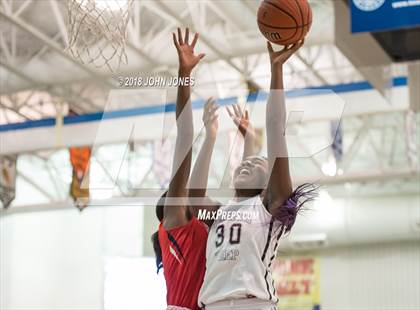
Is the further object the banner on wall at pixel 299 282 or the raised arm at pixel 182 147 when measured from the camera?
the banner on wall at pixel 299 282

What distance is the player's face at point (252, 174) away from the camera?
9.05ft

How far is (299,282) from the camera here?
10.0m

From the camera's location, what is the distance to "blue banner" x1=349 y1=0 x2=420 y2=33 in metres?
3.65

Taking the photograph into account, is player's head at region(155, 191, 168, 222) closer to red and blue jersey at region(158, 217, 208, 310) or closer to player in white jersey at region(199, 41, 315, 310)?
red and blue jersey at region(158, 217, 208, 310)

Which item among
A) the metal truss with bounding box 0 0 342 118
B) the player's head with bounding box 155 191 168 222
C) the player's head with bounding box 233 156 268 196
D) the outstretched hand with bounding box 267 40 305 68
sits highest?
the metal truss with bounding box 0 0 342 118

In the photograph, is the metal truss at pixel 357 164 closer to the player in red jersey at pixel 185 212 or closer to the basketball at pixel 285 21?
the player in red jersey at pixel 185 212

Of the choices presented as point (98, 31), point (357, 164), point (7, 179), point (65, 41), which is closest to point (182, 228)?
point (98, 31)

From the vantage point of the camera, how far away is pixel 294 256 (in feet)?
33.2

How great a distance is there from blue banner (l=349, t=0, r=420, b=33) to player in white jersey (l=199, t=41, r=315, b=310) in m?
1.09

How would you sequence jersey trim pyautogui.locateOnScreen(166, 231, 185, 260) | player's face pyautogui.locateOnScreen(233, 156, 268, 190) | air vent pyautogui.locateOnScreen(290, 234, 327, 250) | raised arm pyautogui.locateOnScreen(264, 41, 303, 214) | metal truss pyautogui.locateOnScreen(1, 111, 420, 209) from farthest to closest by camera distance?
1. air vent pyautogui.locateOnScreen(290, 234, 327, 250)
2. metal truss pyautogui.locateOnScreen(1, 111, 420, 209)
3. jersey trim pyautogui.locateOnScreen(166, 231, 185, 260)
4. player's face pyautogui.locateOnScreen(233, 156, 268, 190)
5. raised arm pyautogui.locateOnScreen(264, 41, 303, 214)

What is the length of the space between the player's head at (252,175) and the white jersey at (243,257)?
0.12 ft

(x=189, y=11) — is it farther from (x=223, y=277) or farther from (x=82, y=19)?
(x=223, y=277)

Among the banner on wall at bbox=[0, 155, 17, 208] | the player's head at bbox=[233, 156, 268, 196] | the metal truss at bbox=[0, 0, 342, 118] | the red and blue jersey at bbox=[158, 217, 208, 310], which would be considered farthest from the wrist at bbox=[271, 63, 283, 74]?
the metal truss at bbox=[0, 0, 342, 118]

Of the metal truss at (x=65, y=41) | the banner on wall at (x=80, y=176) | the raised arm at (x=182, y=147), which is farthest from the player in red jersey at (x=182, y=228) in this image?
the metal truss at (x=65, y=41)
